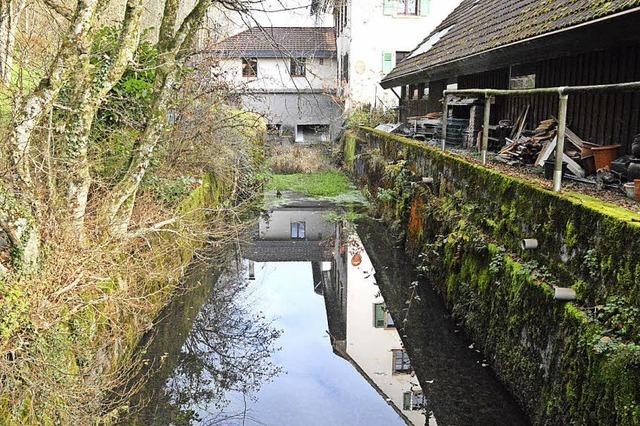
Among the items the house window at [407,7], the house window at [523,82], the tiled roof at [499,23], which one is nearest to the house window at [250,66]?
the tiled roof at [499,23]

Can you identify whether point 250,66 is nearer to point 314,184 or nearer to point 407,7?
point 314,184

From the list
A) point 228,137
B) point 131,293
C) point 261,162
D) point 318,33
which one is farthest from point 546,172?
point 318,33

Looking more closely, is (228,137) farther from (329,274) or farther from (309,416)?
(309,416)

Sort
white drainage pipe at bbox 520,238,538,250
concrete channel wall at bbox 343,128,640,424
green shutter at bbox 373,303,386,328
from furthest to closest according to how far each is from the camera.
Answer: green shutter at bbox 373,303,386,328 → white drainage pipe at bbox 520,238,538,250 → concrete channel wall at bbox 343,128,640,424

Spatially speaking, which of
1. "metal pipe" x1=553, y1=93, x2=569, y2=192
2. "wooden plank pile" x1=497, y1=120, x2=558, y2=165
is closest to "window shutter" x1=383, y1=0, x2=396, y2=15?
"wooden plank pile" x1=497, y1=120, x2=558, y2=165

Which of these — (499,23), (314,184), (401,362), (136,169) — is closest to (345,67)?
(314,184)

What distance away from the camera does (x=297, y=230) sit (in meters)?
16.6

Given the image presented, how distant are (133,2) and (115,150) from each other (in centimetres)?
302

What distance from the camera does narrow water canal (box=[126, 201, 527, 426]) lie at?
6.84 metres

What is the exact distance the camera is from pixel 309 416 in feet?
22.6

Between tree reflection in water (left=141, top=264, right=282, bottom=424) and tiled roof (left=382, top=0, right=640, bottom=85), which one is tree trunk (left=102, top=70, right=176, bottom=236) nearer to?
tree reflection in water (left=141, top=264, right=282, bottom=424)

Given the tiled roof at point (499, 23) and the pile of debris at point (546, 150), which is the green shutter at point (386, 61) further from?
the pile of debris at point (546, 150)

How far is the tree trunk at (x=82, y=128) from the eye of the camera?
6.77 m

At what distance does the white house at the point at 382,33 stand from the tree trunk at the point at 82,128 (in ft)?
76.2
